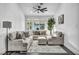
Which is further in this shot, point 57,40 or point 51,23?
point 51,23

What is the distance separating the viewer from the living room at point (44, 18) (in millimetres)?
4051

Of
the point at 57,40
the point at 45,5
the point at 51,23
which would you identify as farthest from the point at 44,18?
the point at 57,40

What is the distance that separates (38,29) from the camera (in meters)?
7.11

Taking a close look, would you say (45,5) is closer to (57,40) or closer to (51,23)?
(51,23)

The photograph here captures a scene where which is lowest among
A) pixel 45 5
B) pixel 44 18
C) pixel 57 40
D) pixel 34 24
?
pixel 57 40

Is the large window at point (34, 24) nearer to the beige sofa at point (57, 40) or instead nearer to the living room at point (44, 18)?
the living room at point (44, 18)

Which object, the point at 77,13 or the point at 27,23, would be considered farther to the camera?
the point at 27,23

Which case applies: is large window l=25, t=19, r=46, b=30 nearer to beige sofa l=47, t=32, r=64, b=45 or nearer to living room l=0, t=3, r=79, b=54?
living room l=0, t=3, r=79, b=54

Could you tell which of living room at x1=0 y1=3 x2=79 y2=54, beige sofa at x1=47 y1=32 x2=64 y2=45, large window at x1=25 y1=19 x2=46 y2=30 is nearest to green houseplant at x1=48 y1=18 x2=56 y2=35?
living room at x1=0 y1=3 x2=79 y2=54

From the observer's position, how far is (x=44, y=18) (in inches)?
283

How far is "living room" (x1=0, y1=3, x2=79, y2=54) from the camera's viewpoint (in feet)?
13.3
